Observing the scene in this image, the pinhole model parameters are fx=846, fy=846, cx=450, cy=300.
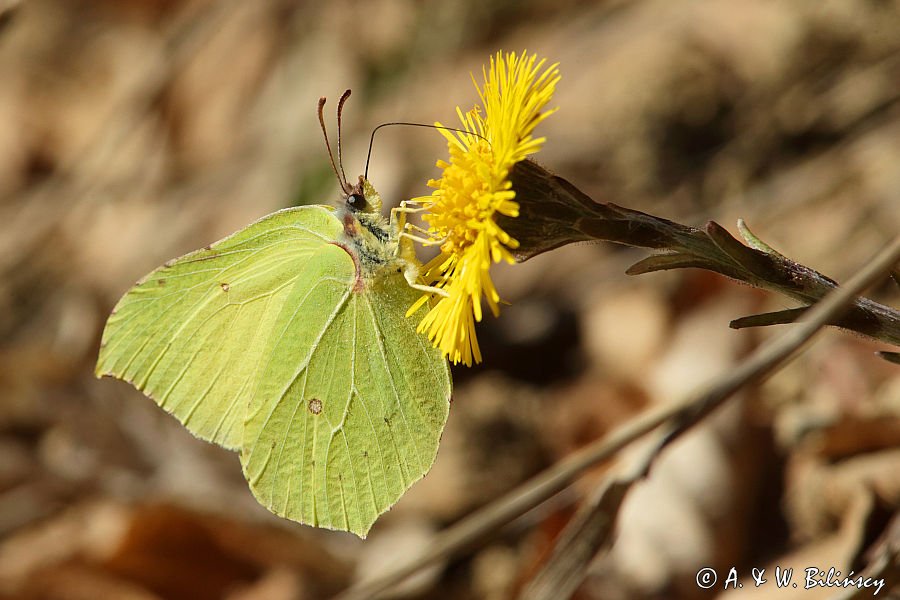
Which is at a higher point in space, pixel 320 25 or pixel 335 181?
pixel 320 25

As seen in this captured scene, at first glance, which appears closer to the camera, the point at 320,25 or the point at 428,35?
the point at 428,35

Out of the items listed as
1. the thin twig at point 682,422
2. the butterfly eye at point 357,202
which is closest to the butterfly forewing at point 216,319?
the butterfly eye at point 357,202

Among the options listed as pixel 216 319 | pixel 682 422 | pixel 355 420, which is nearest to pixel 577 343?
pixel 355 420

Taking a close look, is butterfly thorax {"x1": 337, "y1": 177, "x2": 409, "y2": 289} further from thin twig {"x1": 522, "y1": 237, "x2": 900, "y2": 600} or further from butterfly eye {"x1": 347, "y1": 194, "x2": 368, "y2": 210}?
thin twig {"x1": 522, "y1": 237, "x2": 900, "y2": 600}

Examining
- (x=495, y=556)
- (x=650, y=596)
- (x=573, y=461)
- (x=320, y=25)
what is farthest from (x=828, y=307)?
(x=320, y=25)

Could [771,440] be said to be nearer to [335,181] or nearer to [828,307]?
[828,307]

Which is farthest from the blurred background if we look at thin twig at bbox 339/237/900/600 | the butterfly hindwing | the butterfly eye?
the butterfly eye

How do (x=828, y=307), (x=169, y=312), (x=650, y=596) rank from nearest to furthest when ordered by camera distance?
(x=828, y=307)
(x=169, y=312)
(x=650, y=596)

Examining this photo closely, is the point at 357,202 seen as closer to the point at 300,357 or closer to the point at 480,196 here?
the point at 300,357
